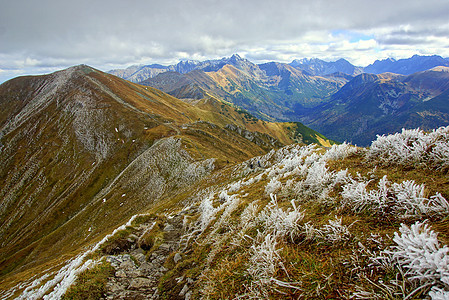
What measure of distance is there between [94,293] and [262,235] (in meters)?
6.03

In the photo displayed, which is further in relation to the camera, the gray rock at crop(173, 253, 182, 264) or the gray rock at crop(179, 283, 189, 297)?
the gray rock at crop(173, 253, 182, 264)

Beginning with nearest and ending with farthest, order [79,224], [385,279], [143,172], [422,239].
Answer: [422,239] → [385,279] → [79,224] → [143,172]

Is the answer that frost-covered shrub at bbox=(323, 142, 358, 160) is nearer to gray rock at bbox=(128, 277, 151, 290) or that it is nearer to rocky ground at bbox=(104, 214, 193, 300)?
rocky ground at bbox=(104, 214, 193, 300)

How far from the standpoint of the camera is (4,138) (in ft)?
403

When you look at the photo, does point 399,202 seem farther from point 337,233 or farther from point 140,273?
point 140,273

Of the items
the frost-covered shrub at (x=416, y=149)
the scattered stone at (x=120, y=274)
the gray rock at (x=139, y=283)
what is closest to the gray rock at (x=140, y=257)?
the scattered stone at (x=120, y=274)

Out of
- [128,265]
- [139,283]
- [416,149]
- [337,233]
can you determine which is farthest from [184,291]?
[416,149]

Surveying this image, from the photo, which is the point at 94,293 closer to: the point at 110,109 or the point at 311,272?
the point at 311,272

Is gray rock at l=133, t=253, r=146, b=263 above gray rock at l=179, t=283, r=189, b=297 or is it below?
below

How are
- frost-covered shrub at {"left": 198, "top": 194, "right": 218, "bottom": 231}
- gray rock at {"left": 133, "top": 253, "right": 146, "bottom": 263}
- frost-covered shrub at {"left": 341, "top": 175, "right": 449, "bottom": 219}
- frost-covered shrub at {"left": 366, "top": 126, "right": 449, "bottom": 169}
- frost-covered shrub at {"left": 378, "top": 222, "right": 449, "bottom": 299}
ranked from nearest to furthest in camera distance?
frost-covered shrub at {"left": 378, "top": 222, "right": 449, "bottom": 299} → frost-covered shrub at {"left": 341, "top": 175, "right": 449, "bottom": 219} → frost-covered shrub at {"left": 366, "top": 126, "right": 449, "bottom": 169} → frost-covered shrub at {"left": 198, "top": 194, "right": 218, "bottom": 231} → gray rock at {"left": 133, "top": 253, "right": 146, "bottom": 263}

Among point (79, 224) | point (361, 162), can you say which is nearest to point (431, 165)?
point (361, 162)

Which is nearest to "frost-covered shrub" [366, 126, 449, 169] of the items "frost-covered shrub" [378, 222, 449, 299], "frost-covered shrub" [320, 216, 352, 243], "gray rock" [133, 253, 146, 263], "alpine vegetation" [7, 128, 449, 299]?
"alpine vegetation" [7, 128, 449, 299]

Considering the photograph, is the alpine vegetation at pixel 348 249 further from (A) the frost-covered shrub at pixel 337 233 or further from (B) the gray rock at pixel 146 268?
(B) the gray rock at pixel 146 268

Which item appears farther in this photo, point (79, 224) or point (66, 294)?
point (79, 224)
